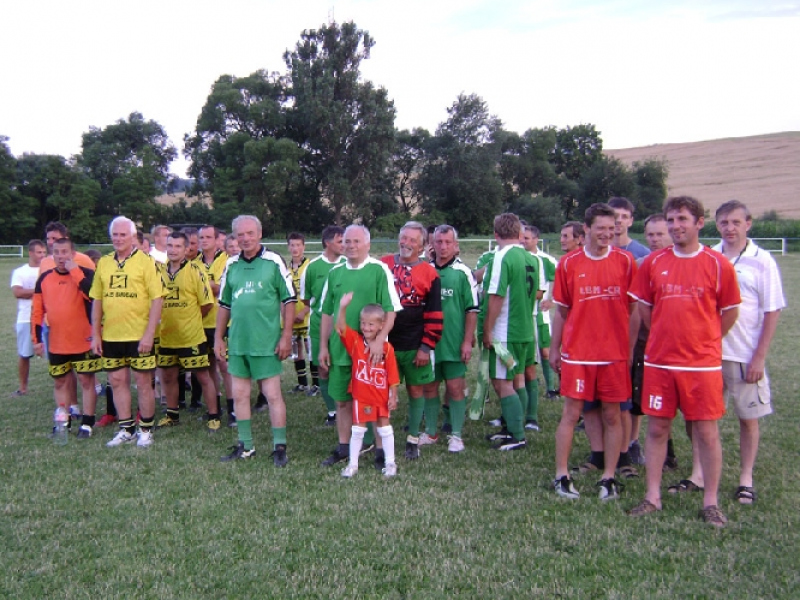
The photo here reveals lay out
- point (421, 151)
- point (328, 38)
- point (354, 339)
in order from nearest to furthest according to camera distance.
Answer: point (354, 339), point (328, 38), point (421, 151)

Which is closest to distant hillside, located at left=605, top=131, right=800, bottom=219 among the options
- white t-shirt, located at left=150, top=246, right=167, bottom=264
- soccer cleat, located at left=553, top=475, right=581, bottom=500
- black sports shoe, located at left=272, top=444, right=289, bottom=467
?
white t-shirt, located at left=150, top=246, right=167, bottom=264

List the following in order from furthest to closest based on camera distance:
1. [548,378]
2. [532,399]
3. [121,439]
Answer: [548,378] < [532,399] < [121,439]

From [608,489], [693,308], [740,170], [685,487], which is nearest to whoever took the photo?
[693,308]

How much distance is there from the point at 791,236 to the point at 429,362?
3751cm

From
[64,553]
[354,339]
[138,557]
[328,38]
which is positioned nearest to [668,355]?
[354,339]

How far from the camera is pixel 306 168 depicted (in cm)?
4469

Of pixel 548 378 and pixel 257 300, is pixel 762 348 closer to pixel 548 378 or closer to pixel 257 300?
pixel 548 378

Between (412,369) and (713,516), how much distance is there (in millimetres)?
2569

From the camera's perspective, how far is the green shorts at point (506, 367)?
558cm

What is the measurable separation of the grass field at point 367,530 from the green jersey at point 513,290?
109 cm

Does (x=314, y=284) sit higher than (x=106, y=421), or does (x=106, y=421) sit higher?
(x=314, y=284)

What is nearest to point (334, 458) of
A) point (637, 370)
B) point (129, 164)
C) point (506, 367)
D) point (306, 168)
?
point (506, 367)

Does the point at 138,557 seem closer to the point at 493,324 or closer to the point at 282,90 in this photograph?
the point at 493,324

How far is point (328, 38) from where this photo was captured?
43594 millimetres
